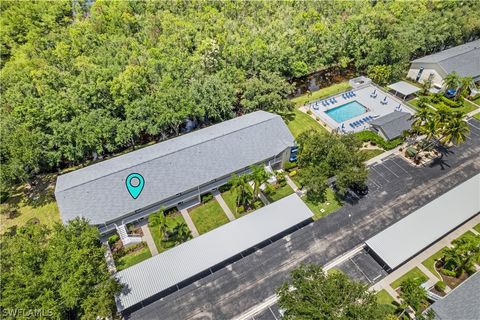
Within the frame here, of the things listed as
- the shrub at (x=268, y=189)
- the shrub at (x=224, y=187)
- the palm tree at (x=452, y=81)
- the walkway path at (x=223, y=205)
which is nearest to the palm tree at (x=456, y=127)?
the palm tree at (x=452, y=81)

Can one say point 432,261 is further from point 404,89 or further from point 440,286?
point 404,89

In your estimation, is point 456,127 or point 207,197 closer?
point 207,197

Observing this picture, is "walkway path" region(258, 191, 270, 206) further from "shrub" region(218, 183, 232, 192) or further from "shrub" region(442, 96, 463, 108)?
"shrub" region(442, 96, 463, 108)

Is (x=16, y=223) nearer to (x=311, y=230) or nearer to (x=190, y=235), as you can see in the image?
(x=190, y=235)

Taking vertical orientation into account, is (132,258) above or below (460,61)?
below

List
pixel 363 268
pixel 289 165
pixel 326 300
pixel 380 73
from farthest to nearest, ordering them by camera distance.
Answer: pixel 380 73 < pixel 289 165 < pixel 363 268 < pixel 326 300

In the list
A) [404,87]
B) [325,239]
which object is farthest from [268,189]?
[404,87]

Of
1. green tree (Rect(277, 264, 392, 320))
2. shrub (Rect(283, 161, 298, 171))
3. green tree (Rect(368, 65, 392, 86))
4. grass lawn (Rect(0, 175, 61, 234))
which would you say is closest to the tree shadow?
green tree (Rect(368, 65, 392, 86))
